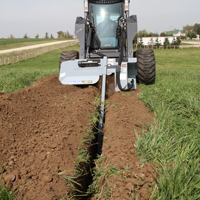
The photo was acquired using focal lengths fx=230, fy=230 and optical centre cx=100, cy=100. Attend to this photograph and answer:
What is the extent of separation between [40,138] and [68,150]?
0.46 meters

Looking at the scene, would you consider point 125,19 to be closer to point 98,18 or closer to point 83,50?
point 98,18

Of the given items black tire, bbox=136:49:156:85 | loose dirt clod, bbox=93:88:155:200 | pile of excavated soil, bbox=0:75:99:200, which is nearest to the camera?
loose dirt clod, bbox=93:88:155:200

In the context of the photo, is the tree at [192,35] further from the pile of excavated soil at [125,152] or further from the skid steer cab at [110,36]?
the pile of excavated soil at [125,152]

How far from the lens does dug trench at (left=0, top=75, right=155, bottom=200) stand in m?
2.25

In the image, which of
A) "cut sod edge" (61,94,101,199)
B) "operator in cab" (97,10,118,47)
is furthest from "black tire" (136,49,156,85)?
"cut sod edge" (61,94,101,199)

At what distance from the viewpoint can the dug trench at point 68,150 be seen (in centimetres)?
225

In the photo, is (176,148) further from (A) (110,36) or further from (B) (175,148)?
(A) (110,36)

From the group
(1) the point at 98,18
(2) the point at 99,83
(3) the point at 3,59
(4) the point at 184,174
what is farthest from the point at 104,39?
(3) the point at 3,59

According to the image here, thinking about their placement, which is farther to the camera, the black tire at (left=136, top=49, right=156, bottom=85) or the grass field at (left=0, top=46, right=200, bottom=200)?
the black tire at (left=136, top=49, right=156, bottom=85)

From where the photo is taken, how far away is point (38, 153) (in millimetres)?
2730

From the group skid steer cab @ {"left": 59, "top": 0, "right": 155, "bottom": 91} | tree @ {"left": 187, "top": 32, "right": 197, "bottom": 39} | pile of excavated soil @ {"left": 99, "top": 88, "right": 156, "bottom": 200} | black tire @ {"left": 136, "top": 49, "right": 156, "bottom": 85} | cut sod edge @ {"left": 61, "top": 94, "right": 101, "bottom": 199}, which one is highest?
tree @ {"left": 187, "top": 32, "right": 197, "bottom": 39}

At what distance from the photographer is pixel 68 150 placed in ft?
9.37

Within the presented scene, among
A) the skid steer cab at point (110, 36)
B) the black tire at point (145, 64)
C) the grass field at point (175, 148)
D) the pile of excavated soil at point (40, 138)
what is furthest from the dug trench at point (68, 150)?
the black tire at point (145, 64)

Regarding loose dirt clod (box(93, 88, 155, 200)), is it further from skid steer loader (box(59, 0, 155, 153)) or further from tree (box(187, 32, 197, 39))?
tree (box(187, 32, 197, 39))
